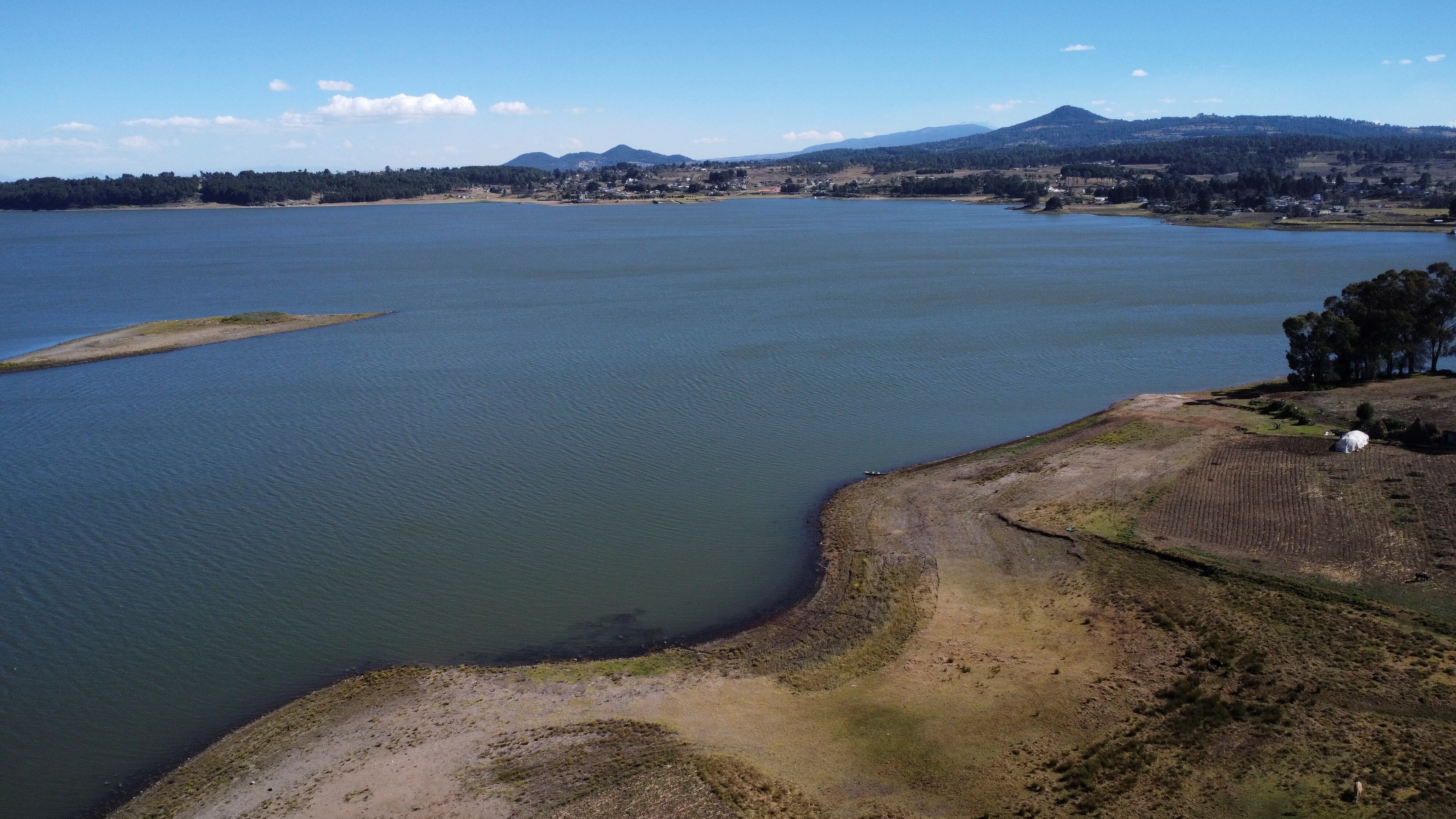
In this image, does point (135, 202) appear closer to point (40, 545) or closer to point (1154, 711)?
point (40, 545)

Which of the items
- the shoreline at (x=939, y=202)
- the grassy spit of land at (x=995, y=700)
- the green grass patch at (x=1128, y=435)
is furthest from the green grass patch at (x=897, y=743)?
the shoreline at (x=939, y=202)

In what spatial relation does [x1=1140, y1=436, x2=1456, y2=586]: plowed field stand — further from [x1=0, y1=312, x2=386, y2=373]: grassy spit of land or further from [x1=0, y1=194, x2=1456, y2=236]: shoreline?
[x1=0, y1=194, x2=1456, y2=236]: shoreline

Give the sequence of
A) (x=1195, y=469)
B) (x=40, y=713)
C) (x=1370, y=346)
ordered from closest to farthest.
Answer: (x=40, y=713), (x=1195, y=469), (x=1370, y=346)

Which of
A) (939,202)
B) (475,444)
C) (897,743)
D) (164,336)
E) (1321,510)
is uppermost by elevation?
(939,202)

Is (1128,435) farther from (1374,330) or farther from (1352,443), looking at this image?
(1374,330)


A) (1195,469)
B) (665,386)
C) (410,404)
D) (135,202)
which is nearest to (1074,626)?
(1195,469)

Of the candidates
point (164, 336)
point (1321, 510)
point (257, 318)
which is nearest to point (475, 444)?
point (1321, 510)

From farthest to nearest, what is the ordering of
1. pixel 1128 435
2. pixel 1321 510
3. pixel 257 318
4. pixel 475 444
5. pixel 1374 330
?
pixel 257 318 → pixel 1374 330 → pixel 475 444 → pixel 1128 435 → pixel 1321 510
